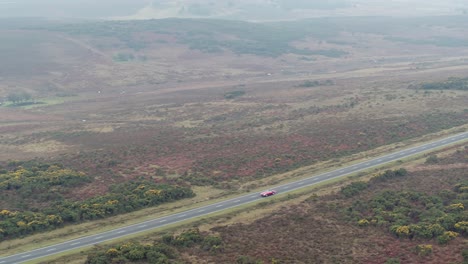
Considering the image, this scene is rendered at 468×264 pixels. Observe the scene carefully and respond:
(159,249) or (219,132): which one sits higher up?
(159,249)

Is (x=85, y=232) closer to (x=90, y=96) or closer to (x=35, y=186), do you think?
(x=35, y=186)

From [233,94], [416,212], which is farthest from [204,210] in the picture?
[233,94]

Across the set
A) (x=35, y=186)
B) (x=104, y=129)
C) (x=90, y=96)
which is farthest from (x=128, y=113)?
(x=35, y=186)

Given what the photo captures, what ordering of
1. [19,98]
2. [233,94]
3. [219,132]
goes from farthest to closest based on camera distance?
[19,98]
[233,94]
[219,132]

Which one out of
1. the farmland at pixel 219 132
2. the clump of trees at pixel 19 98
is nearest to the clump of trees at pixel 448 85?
the farmland at pixel 219 132

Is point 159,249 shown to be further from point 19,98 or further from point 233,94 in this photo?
point 19,98

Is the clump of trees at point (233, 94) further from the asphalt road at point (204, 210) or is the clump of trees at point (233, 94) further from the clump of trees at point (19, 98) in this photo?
the asphalt road at point (204, 210)

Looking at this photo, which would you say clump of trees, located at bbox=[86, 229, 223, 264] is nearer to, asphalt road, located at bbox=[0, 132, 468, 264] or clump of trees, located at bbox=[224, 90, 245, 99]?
asphalt road, located at bbox=[0, 132, 468, 264]
